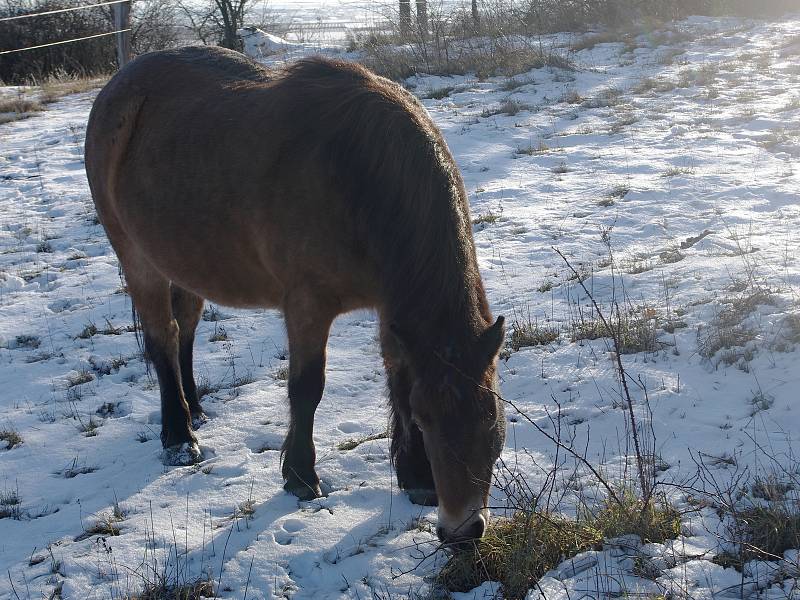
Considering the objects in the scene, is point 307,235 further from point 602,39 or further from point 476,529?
point 602,39

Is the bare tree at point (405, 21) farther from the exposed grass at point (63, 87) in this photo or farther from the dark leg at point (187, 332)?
the dark leg at point (187, 332)

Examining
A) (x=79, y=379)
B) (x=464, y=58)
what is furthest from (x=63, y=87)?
(x=79, y=379)

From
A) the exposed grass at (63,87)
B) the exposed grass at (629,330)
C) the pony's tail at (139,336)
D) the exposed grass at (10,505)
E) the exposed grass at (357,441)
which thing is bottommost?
the exposed grass at (357,441)

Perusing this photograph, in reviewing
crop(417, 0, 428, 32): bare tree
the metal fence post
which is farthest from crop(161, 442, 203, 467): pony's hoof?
crop(417, 0, 428, 32): bare tree

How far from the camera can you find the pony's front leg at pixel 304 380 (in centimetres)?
335

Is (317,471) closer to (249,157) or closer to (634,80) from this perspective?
(249,157)

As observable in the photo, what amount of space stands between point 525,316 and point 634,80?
7362 mm

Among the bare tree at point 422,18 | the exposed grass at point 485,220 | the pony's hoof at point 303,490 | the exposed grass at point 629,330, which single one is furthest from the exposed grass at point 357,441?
the bare tree at point 422,18

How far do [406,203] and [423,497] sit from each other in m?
1.32

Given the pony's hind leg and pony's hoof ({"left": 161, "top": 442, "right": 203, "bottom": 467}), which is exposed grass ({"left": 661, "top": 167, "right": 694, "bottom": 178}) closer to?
the pony's hind leg

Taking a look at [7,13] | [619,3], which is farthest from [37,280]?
[7,13]

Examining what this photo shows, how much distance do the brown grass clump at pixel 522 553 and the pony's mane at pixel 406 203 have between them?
74cm

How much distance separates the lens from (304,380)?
346 centimetres

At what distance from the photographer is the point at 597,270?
5508mm
